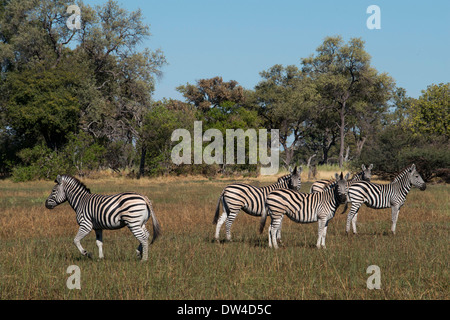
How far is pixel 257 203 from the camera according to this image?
13977 millimetres

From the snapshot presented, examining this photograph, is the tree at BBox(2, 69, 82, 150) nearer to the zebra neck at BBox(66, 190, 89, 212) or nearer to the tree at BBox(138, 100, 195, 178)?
the tree at BBox(138, 100, 195, 178)

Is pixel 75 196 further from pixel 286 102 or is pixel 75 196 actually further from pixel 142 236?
pixel 286 102

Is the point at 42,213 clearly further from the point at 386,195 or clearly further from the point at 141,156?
the point at 141,156

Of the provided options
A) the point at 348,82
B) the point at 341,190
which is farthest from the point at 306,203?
the point at 348,82

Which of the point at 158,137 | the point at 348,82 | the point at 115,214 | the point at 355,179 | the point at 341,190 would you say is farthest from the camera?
the point at 348,82

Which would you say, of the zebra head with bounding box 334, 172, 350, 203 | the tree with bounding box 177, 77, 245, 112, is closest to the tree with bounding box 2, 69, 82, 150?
the tree with bounding box 177, 77, 245, 112

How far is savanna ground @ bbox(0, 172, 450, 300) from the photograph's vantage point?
838 centimetres

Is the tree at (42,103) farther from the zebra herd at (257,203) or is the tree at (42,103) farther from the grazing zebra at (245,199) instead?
the zebra herd at (257,203)

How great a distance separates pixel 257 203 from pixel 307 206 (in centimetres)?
207

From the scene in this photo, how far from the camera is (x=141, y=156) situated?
171 ft

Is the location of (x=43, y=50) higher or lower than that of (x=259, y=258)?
higher

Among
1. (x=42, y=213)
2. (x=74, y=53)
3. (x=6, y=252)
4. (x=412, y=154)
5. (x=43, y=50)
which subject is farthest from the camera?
(x=74, y=53)

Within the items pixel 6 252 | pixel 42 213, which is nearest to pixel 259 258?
pixel 6 252

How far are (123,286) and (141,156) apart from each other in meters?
44.2
